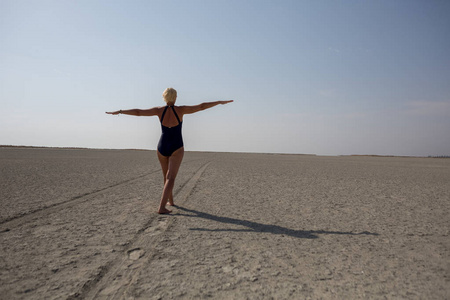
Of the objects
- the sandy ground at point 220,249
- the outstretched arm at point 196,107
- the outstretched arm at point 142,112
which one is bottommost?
the sandy ground at point 220,249

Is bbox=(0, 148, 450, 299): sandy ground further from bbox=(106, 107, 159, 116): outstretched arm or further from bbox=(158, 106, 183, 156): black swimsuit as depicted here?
bbox=(106, 107, 159, 116): outstretched arm

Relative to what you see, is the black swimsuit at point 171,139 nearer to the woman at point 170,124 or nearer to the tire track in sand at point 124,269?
the woman at point 170,124

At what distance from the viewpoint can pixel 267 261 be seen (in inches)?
98.0

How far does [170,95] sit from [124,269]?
267cm

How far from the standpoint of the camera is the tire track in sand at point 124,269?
74.7 inches

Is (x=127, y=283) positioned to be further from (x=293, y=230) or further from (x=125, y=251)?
(x=293, y=230)

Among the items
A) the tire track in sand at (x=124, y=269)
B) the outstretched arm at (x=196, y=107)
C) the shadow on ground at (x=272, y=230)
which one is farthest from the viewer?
the outstretched arm at (x=196, y=107)

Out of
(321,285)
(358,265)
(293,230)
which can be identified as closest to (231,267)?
(321,285)

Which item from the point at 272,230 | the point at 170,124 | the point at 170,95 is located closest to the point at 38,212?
Result: the point at 170,124

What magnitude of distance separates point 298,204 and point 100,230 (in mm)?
3328

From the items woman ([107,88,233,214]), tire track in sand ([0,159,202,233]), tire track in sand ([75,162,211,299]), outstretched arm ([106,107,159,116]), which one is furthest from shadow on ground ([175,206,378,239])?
tire track in sand ([0,159,202,233])

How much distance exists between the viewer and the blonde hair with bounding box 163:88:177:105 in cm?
421

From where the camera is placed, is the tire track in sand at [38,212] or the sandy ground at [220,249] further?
the tire track in sand at [38,212]

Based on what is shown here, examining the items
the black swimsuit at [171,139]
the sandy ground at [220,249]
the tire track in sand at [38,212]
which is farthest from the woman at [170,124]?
the tire track in sand at [38,212]
